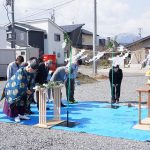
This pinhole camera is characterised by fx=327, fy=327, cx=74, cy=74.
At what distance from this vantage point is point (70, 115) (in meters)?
8.65

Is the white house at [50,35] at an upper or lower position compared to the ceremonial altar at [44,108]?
upper

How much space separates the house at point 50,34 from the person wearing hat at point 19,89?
34.8m

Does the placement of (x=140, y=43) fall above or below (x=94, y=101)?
above

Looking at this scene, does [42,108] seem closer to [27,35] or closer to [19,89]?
[19,89]

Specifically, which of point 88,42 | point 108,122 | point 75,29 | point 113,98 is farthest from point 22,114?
point 88,42

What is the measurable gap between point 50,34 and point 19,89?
117 ft

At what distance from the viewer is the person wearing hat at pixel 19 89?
24.2 feet

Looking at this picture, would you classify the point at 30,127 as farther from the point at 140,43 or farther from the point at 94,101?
the point at 140,43

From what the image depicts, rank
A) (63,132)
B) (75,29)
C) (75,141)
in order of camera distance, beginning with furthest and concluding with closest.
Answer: (75,29) → (63,132) → (75,141)

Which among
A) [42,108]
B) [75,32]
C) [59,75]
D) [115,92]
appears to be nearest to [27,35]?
[75,32]

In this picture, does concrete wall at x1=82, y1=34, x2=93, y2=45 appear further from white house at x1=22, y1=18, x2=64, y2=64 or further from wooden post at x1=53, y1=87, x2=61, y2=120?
wooden post at x1=53, y1=87, x2=61, y2=120

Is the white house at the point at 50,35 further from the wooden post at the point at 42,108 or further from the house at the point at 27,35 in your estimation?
the wooden post at the point at 42,108

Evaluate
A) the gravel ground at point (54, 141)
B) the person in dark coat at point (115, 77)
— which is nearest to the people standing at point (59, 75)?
the person in dark coat at point (115, 77)

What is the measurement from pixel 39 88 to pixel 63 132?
1.19m
